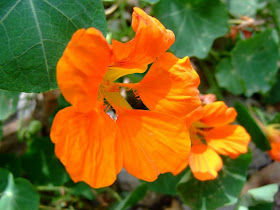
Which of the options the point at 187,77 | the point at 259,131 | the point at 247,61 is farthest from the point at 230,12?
the point at 187,77

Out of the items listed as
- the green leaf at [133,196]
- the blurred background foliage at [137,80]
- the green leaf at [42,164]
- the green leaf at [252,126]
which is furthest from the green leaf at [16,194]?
the green leaf at [252,126]

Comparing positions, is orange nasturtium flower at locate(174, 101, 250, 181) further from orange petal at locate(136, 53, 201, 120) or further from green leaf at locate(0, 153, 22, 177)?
green leaf at locate(0, 153, 22, 177)

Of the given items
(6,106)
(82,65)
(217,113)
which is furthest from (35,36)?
(217,113)

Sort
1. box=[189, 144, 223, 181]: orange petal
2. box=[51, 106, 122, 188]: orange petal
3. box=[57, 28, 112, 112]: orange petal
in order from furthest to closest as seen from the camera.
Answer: box=[189, 144, 223, 181]: orange petal → box=[51, 106, 122, 188]: orange petal → box=[57, 28, 112, 112]: orange petal

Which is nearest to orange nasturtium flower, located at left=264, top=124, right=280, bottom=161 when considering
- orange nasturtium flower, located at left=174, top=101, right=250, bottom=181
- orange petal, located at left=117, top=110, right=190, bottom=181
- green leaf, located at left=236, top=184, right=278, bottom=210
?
green leaf, located at left=236, top=184, right=278, bottom=210

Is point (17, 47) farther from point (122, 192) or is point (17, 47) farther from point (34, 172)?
point (122, 192)

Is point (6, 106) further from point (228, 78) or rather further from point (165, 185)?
point (228, 78)
